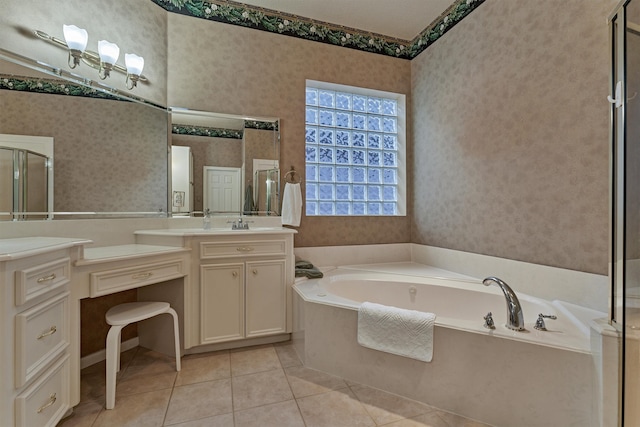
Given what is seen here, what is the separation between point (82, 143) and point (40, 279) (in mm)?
1078

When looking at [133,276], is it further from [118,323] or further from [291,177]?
[291,177]

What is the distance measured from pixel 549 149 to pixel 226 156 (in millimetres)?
2351

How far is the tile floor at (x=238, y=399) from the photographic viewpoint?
4.70ft

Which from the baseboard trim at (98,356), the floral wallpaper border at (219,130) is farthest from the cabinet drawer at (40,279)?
the floral wallpaper border at (219,130)

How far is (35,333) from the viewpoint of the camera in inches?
46.9

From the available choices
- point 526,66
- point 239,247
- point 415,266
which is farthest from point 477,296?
point 239,247

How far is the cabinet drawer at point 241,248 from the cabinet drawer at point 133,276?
193 mm

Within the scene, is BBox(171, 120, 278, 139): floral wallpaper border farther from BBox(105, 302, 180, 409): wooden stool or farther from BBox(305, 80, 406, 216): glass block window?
BBox(105, 302, 180, 409): wooden stool

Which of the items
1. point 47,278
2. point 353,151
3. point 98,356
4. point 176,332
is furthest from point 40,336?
point 353,151

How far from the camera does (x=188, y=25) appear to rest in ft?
8.04

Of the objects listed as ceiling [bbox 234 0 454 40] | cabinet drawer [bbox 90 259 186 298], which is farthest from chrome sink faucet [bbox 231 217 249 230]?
ceiling [bbox 234 0 454 40]

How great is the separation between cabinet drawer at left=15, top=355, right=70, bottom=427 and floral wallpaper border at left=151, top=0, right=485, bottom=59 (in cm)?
264

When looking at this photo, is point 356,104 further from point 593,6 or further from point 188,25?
point 593,6

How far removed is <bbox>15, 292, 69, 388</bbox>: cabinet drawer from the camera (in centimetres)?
111
